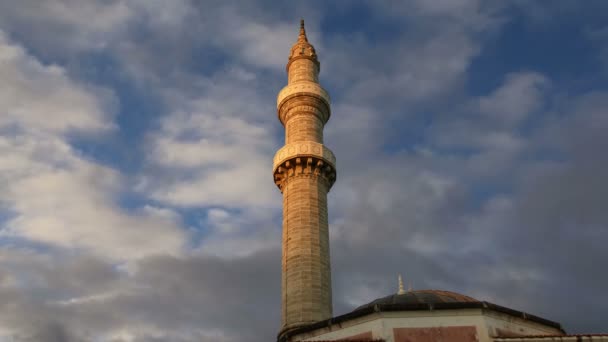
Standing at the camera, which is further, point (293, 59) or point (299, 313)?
point (293, 59)

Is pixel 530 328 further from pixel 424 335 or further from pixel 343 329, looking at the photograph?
pixel 343 329

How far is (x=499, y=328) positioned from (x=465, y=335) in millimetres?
1059

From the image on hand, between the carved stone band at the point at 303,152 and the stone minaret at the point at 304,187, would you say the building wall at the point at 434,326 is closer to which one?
the stone minaret at the point at 304,187

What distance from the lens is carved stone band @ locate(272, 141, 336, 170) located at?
24.1 m

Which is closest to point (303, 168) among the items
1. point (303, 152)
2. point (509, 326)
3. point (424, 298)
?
point (303, 152)

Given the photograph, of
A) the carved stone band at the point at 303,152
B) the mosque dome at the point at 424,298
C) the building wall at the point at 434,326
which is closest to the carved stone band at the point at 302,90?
the carved stone band at the point at 303,152

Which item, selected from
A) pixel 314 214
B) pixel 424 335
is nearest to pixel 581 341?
pixel 424 335

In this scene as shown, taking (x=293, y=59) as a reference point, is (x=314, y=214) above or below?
below

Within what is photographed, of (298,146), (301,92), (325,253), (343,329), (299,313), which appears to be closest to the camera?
(343,329)

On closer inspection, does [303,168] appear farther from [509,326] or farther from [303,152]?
[509,326]

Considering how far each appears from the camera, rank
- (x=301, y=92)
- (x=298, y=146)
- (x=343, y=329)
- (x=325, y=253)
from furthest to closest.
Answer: (x=301, y=92) → (x=298, y=146) → (x=325, y=253) → (x=343, y=329)

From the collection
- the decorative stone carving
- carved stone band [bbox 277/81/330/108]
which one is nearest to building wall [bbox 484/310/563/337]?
the decorative stone carving

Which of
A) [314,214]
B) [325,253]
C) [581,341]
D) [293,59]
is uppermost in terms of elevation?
[293,59]

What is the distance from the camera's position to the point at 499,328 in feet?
49.7
